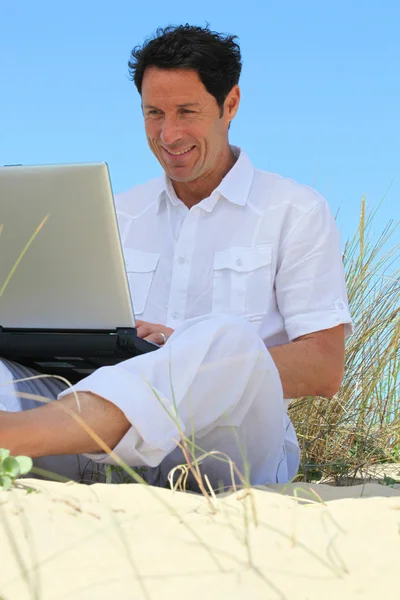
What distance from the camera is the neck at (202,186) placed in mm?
3070

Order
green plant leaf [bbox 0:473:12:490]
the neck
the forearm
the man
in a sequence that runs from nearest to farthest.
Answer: green plant leaf [bbox 0:473:12:490] < the forearm < the man < the neck

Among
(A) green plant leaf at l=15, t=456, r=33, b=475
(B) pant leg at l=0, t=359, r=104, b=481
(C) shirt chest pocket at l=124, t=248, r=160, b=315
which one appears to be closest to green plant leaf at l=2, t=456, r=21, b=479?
(A) green plant leaf at l=15, t=456, r=33, b=475

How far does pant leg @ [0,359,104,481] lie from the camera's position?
2.27 metres

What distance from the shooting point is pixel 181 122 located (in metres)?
2.97

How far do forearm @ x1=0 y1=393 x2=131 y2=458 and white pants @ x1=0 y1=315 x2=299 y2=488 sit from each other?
2 centimetres

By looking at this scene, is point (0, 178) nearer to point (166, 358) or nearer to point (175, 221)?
point (166, 358)

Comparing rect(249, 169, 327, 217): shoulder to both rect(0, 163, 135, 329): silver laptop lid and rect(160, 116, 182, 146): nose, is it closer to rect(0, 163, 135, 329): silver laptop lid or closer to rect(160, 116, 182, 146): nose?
rect(160, 116, 182, 146): nose

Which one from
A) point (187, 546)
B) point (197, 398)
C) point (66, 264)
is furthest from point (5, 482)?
point (66, 264)

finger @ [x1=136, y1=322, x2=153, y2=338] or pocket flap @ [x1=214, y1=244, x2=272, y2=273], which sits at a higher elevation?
pocket flap @ [x1=214, y1=244, x2=272, y2=273]

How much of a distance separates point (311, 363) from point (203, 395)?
0.65 meters

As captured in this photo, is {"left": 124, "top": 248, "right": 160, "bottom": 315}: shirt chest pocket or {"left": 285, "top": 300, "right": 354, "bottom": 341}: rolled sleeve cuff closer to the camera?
{"left": 285, "top": 300, "right": 354, "bottom": 341}: rolled sleeve cuff

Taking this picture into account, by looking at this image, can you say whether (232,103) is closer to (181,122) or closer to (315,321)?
(181,122)

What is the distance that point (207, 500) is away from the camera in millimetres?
1648

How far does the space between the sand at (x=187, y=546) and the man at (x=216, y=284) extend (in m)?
0.33
